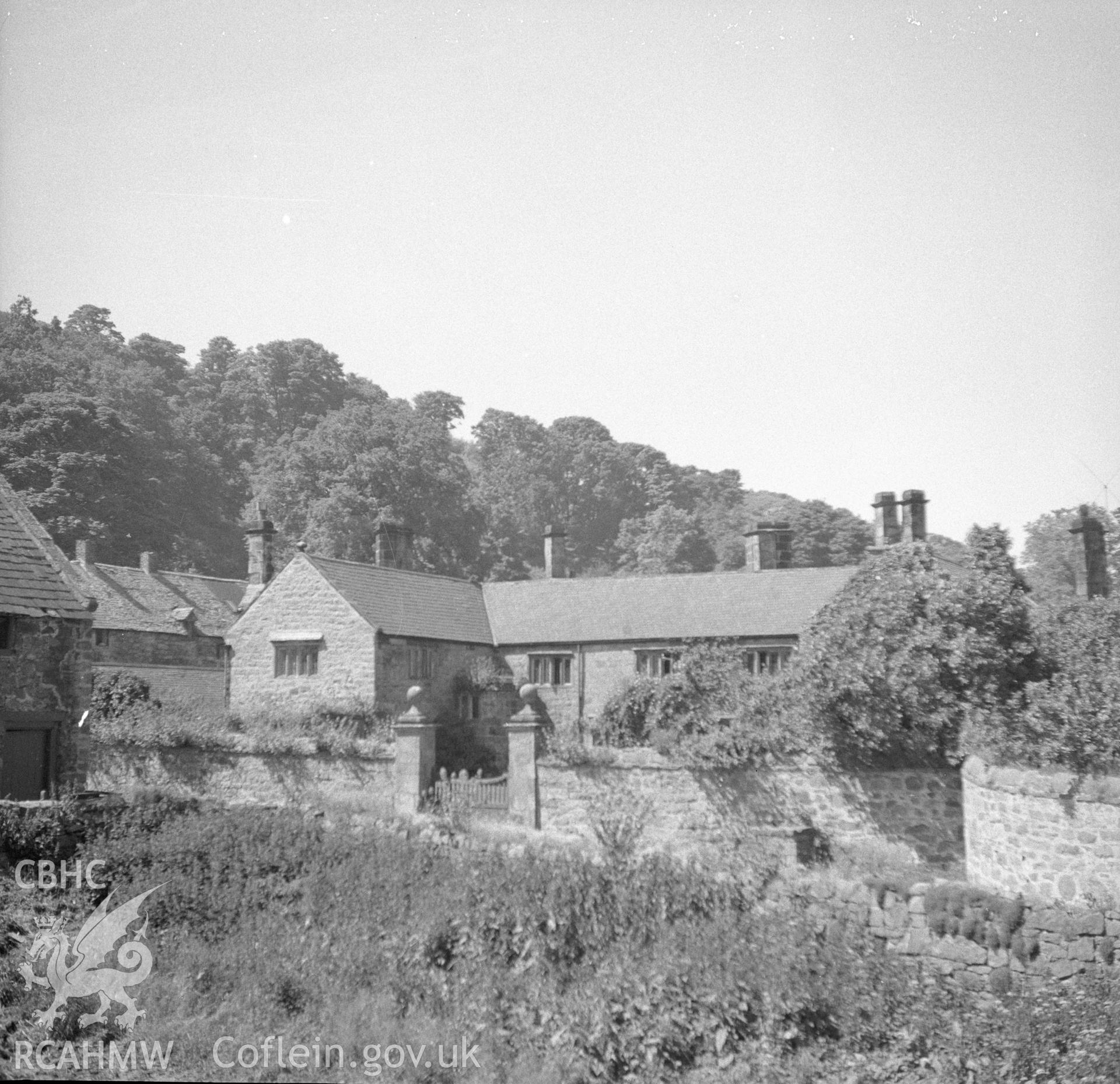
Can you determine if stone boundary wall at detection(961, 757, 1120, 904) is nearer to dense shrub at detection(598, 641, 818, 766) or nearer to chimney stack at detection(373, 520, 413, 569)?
dense shrub at detection(598, 641, 818, 766)

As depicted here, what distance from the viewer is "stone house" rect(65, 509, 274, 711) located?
34.1 meters

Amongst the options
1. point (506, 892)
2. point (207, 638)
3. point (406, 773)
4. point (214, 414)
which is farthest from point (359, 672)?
point (214, 414)

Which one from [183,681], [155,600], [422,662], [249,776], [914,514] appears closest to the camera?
[249,776]

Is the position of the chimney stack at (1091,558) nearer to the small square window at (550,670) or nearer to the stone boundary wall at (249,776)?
the small square window at (550,670)

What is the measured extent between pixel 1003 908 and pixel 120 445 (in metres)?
35.3

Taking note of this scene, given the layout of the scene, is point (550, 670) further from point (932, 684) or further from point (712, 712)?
point (932, 684)

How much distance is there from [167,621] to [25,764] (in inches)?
729

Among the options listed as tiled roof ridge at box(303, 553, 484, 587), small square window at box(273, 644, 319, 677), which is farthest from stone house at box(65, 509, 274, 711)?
tiled roof ridge at box(303, 553, 484, 587)

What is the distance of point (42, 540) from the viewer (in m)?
20.0

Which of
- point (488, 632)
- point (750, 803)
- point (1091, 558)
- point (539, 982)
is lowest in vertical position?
point (539, 982)

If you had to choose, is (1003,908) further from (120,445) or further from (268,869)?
(120,445)

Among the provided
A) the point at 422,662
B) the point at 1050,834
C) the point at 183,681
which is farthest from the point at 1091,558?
the point at 183,681

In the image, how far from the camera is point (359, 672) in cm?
2889

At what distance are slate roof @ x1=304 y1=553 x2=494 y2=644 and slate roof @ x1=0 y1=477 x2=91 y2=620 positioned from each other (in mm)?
10494
